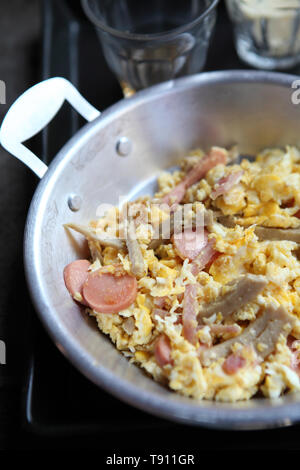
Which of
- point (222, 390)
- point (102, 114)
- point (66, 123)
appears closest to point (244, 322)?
point (222, 390)

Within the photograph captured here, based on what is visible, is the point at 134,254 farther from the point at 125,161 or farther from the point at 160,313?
the point at 125,161

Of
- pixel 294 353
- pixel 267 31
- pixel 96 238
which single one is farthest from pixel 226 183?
pixel 267 31

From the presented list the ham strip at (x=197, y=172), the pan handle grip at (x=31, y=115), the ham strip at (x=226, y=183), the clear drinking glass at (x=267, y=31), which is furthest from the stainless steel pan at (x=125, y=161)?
the clear drinking glass at (x=267, y=31)

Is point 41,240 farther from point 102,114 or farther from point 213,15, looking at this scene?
point 213,15

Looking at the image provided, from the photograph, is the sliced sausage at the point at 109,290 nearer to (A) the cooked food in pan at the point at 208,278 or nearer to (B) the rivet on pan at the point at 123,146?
(A) the cooked food in pan at the point at 208,278

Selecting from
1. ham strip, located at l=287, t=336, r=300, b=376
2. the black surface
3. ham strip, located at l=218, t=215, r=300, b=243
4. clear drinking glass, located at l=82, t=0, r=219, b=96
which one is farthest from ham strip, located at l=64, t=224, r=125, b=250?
clear drinking glass, located at l=82, t=0, r=219, b=96

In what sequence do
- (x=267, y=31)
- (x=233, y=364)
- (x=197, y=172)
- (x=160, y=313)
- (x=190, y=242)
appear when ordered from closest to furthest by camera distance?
(x=233, y=364)
(x=160, y=313)
(x=190, y=242)
(x=197, y=172)
(x=267, y=31)
